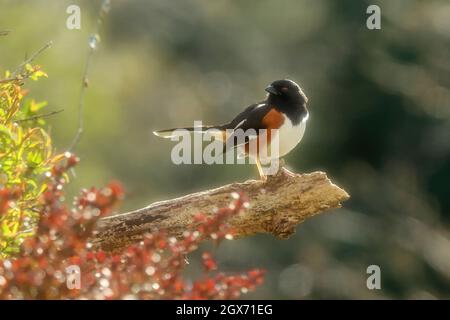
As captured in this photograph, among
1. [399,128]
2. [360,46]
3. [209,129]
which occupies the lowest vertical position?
[209,129]

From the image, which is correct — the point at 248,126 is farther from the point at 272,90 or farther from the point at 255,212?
the point at 255,212

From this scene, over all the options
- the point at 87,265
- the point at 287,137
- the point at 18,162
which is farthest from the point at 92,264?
the point at 287,137

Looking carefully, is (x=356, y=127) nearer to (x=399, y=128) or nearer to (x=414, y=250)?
(x=399, y=128)

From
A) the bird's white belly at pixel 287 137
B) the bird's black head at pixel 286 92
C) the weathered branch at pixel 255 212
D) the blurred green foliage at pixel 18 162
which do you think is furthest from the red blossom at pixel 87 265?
the bird's black head at pixel 286 92

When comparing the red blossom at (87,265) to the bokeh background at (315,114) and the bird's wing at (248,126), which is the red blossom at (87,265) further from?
the bokeh background at (315,114)
